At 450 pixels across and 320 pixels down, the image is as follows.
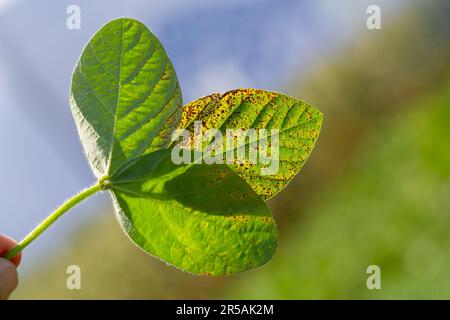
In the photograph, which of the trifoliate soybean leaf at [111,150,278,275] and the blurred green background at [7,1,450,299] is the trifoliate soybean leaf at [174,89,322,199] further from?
the blurred green background at [7,1,450,299]

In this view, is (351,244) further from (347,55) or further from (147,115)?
(147,115)

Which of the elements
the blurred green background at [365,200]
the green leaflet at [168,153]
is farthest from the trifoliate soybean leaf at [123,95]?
the blurred green background at [365,200]

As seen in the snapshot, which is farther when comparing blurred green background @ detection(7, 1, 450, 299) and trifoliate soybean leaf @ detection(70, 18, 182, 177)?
blurred green background @ detection(7, 1, 450, 299)

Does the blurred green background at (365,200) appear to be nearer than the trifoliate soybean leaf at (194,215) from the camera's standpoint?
No

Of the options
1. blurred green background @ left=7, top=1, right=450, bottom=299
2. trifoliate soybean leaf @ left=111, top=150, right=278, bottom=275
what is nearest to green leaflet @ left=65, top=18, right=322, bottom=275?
trifoliate soybean leaf @ left=111, top=150, right=278, bottom=275

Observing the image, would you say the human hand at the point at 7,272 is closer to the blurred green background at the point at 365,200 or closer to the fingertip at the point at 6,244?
the fingertip at the point at 6,244

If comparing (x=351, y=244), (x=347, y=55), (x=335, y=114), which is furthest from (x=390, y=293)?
(x=347, y=55)

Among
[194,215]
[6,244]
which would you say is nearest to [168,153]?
[194,215]
